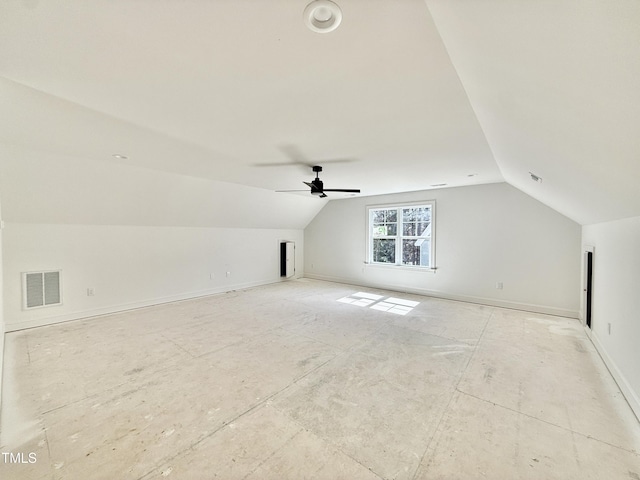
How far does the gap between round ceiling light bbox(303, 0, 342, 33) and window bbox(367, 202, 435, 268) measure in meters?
5.15

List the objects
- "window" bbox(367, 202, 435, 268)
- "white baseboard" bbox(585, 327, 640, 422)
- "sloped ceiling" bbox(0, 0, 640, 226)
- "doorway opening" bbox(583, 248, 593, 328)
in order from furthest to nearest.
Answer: "window" bbox(367, 202, 435, 268), "doorway opening" bbox(583, 248, 593, 328), "white baseboard" bbox(585, 327, 640, 422), "sloped ceiling" bbox(0, 0, 640, 226)

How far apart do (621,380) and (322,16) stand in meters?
3.87

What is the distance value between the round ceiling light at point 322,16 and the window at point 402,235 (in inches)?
203

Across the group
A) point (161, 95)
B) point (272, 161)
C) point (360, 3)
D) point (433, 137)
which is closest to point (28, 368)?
point (161, 95)

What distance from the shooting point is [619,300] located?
2.56m

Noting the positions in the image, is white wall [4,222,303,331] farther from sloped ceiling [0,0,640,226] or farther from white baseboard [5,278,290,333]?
sloped ceiling [0,0,640,226]

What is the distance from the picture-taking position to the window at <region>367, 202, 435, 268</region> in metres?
5.93

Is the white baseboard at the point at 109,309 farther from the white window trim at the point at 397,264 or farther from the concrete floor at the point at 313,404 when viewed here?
the white window trim at the point at 397,264

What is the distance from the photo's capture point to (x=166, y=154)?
3209mm

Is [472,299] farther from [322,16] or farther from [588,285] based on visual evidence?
[322,16]

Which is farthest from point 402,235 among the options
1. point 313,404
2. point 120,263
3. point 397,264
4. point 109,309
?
point 109,309

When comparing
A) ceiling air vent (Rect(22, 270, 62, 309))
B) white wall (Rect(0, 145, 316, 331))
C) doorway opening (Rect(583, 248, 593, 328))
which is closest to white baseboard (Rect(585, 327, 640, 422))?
doorway opening (Rect(583, 248, 593, 328))

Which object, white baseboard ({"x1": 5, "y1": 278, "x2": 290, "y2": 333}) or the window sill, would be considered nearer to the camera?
white baseboard ({"x1": 5, "y1": 278, "x2": 290, "y2": 333})

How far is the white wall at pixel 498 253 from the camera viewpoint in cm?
445
